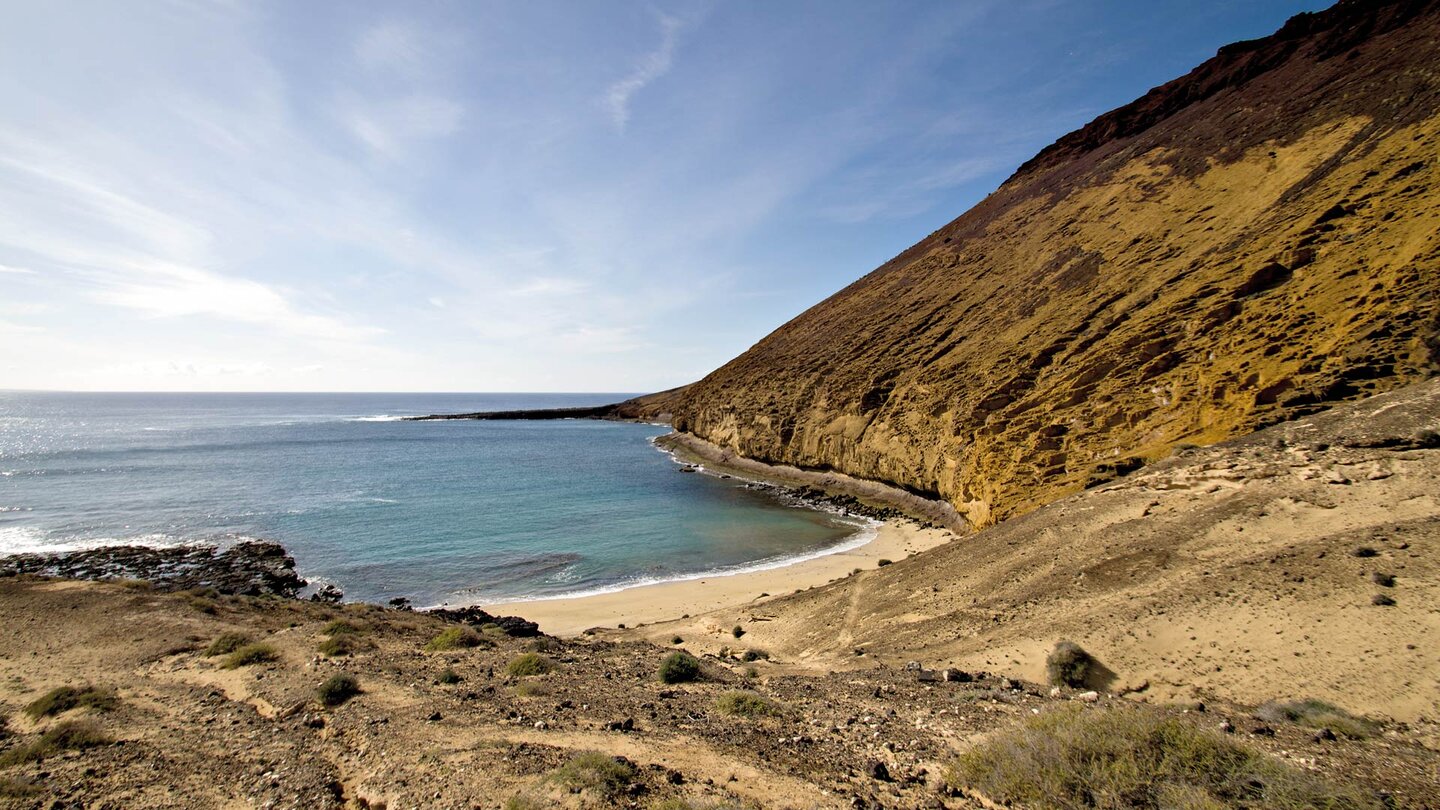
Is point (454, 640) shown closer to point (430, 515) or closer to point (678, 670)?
point (678, 670)

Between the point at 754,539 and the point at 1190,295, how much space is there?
19955mm

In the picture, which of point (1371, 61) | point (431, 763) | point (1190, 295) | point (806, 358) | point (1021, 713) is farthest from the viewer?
point (806, 358)

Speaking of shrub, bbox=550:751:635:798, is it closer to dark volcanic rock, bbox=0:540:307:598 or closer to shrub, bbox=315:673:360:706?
shrub, bbox=315:673:360:706

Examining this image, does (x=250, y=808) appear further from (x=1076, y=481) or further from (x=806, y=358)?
(x=806, y=358)

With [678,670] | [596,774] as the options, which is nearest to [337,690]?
[678,670]

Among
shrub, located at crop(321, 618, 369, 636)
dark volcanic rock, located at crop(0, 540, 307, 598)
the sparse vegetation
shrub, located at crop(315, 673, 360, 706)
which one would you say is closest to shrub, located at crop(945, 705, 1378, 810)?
shrub, located at crop(315, 673, 360, 706)

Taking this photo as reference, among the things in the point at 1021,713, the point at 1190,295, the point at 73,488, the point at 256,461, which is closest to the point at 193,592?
the point at 1021,713

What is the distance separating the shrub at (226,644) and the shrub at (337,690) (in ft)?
15.1

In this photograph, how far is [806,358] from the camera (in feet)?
159

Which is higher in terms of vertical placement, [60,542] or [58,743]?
[58,743]

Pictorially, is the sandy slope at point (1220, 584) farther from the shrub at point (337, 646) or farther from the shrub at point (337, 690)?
the shrub at point (337, 690)

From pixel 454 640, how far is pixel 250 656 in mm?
3906

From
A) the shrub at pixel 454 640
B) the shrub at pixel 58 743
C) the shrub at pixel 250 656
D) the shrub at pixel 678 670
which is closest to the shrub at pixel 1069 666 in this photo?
the shrub at pixel 678 670

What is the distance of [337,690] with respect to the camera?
936 cm
